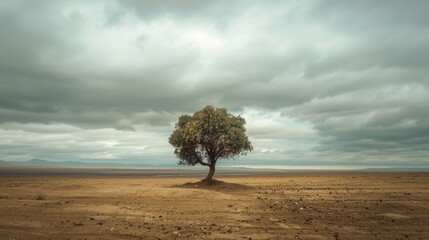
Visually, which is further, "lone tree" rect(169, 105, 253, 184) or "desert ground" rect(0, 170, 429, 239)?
"lone tree" rect(169, 105, 253, 184)

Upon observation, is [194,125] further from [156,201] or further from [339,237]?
[339,237]

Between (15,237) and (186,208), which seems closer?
(15,237)

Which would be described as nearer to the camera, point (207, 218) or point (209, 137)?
point (207, 218)

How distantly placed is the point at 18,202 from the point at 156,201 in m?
10.0

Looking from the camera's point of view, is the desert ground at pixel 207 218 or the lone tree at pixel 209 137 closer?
the desert ground at pixel 207 218

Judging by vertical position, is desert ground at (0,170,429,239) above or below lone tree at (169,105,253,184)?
below

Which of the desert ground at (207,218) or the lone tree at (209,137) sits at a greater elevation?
the lone tree at (209,137)

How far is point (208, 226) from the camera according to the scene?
1805 cm

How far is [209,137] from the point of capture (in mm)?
44094

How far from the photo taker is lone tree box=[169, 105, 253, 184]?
43406 mm

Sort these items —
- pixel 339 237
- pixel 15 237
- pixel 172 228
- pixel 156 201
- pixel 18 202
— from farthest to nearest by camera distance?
pixel 156 201, pixel 18 202, pixel 172 228, pixel 339 237, pixel 15 237

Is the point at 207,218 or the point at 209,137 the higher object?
the point at 209,137

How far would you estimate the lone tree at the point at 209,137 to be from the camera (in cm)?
4341

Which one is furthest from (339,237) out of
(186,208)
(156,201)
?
(156,201)
